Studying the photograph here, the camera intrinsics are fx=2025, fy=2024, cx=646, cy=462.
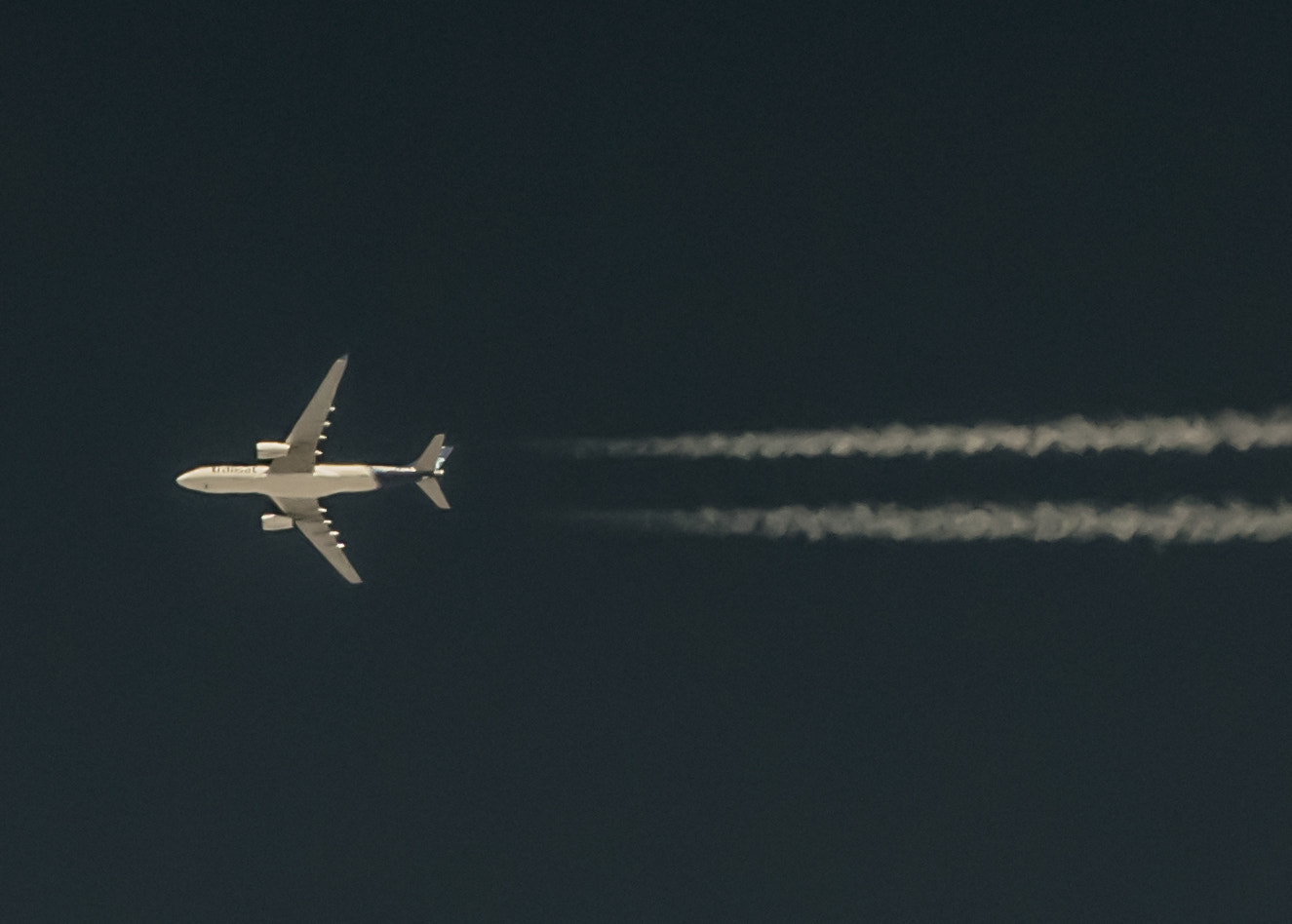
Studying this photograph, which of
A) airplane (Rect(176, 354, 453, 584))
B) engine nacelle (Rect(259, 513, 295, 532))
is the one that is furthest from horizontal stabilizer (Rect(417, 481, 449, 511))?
engine nacelle (Rect(259, 513, 295, 532))

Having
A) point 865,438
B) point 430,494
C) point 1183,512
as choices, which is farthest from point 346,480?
point 1183,512

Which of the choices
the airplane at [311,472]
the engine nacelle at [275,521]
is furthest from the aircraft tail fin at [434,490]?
the engine nacelle at [275,521]

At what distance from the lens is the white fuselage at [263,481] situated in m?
86.0

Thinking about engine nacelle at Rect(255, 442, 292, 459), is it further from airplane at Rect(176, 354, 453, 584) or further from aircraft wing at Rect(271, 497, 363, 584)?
aircraft wing at Rect(271, 497, 363, 584)

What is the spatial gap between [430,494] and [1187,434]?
31084 millimetres

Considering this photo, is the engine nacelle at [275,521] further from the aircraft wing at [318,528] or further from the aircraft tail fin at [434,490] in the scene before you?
the aircraft tail fin at [434,490]

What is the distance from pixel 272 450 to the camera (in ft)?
285

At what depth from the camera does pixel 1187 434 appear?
74.8 meters

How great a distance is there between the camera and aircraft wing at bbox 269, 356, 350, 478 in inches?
3415

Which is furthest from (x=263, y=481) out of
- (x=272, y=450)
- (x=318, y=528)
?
(x=318, y=528)

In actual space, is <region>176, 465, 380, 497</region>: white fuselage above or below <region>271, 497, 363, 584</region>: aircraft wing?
below

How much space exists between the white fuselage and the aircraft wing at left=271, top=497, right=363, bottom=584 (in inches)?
63.9

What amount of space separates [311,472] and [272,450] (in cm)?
198

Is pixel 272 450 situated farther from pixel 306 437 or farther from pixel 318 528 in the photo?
pixel 318 528
